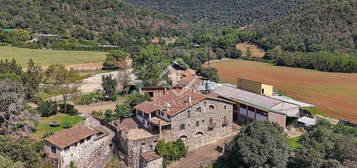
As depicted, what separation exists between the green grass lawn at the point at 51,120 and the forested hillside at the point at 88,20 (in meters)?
87.2

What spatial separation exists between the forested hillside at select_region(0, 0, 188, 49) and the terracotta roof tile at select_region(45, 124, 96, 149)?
97334 mm

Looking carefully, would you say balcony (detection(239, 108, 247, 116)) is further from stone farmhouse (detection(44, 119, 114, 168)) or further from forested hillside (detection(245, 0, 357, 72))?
forested hillside (detection(245, 0, 357, 72))

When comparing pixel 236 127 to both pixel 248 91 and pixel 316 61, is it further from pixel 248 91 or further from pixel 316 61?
pixel 316 61

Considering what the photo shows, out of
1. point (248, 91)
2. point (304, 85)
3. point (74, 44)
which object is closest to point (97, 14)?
point (74, 44)

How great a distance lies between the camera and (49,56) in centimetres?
10200

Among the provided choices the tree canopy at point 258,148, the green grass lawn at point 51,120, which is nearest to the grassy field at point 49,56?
the green grass lawn at point 51,120

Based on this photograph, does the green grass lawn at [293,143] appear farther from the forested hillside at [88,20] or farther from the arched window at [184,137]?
the forested hillside at [88,20]

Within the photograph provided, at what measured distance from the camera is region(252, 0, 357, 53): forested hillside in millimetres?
128875

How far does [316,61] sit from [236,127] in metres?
66.4

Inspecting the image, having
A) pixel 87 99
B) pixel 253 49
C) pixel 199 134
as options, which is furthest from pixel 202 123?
pixel 253 49

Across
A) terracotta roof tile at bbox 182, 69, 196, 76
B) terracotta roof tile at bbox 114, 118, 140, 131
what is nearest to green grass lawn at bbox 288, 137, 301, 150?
terracotta roof tile at bbox 114, 118, 140, 131

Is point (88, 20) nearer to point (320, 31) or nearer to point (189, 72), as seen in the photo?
point (189, 72)

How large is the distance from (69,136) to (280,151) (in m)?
21.8

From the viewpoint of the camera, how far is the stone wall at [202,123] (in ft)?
132
